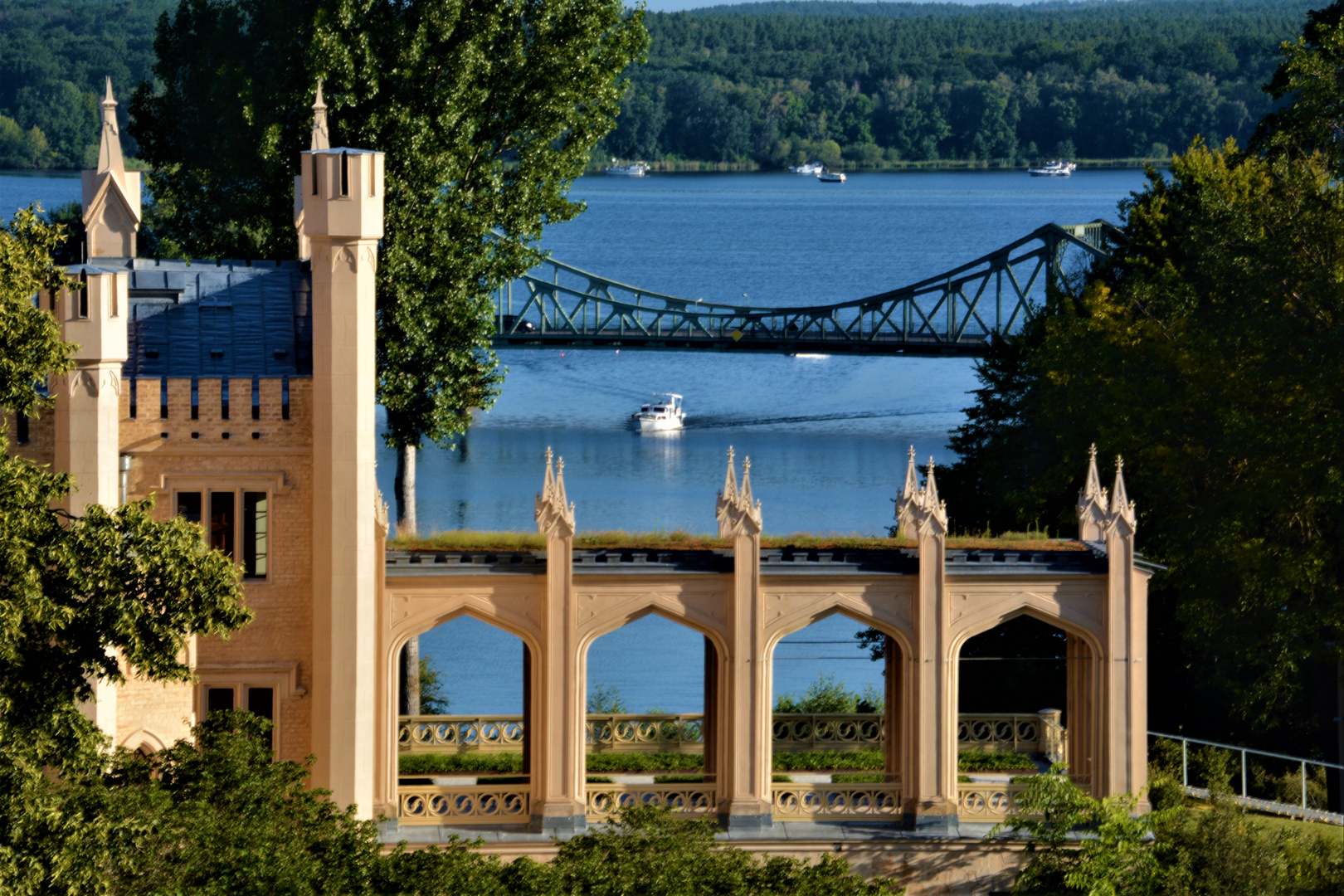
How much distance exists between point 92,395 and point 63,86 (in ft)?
399

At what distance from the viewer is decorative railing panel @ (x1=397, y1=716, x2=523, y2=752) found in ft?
96.9

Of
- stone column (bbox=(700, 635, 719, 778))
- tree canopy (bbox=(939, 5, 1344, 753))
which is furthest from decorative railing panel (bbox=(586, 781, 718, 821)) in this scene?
tree canopy (bbox=(939, 5, 1344, 753))

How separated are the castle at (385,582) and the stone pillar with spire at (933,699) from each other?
0.03 m

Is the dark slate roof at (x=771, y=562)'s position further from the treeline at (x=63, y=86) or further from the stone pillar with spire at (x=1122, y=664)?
the treeline at (x=63, y=86)

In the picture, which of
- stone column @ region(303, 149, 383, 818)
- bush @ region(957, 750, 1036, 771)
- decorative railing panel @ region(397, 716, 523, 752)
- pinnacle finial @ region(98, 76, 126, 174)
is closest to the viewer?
stone column @ region(303, 149, 383, 818)

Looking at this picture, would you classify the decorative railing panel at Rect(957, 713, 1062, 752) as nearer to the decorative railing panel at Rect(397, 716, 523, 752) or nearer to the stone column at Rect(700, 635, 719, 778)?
the stone column at Rect(700, 635, 719, 778)

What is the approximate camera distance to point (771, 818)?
25.7 metres

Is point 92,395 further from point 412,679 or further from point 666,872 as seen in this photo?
point 412,679

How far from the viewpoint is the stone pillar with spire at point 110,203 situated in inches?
1001

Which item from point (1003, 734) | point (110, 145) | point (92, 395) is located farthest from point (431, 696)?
point (92, 395)

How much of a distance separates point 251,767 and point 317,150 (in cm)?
721

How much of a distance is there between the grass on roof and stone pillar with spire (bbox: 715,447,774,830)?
61 centimetres

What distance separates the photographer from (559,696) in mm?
25297

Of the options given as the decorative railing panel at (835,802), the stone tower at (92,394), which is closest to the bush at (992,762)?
the decorative railing panel at (835,802)
